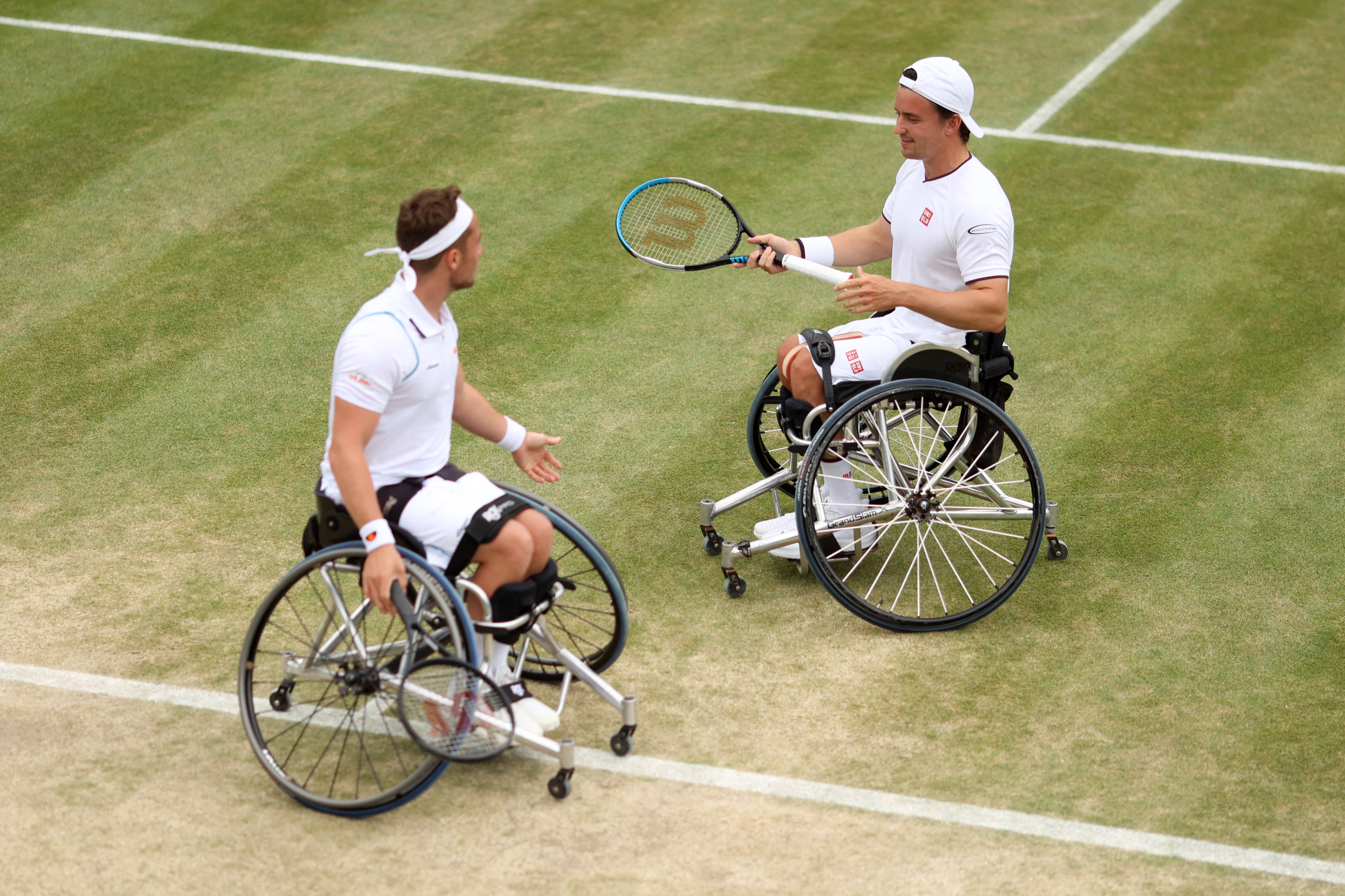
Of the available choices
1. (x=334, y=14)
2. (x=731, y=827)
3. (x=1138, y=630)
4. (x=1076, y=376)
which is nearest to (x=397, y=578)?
(x=731, y=827)

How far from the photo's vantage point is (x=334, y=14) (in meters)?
12.0

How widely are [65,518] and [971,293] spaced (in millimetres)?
4050

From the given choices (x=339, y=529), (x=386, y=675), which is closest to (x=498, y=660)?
(x=386, y=675)

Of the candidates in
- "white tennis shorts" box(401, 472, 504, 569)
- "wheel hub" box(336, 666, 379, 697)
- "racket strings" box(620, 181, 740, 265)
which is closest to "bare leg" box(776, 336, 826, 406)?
"racket strings" box(620, 181, 740, 265)

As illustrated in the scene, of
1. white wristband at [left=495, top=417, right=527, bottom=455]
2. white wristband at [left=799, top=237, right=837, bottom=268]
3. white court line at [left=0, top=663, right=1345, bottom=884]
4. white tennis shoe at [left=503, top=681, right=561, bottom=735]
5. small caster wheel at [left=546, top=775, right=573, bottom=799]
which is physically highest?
white wristband at [left=799, top=237, right=837, bottom=268]

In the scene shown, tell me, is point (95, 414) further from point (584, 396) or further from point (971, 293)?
point (971, 293)

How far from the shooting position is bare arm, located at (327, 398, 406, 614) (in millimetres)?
4672

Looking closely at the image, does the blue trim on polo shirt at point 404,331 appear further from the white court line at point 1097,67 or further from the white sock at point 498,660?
the white court line at point 1097,67

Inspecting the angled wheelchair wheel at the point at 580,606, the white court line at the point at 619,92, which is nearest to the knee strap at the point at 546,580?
the angled wheelchair wheel at the point at 580,606

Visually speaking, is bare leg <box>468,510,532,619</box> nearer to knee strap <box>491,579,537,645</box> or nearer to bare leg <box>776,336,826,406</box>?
knee strap <box>491,579,537,645</box>

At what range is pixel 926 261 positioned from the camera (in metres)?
6.26

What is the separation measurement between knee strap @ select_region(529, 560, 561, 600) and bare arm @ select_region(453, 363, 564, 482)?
0.47 m

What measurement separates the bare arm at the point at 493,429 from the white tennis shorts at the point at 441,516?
40 centimetres

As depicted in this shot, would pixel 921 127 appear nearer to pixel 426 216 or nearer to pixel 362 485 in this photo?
pixel 426 216
